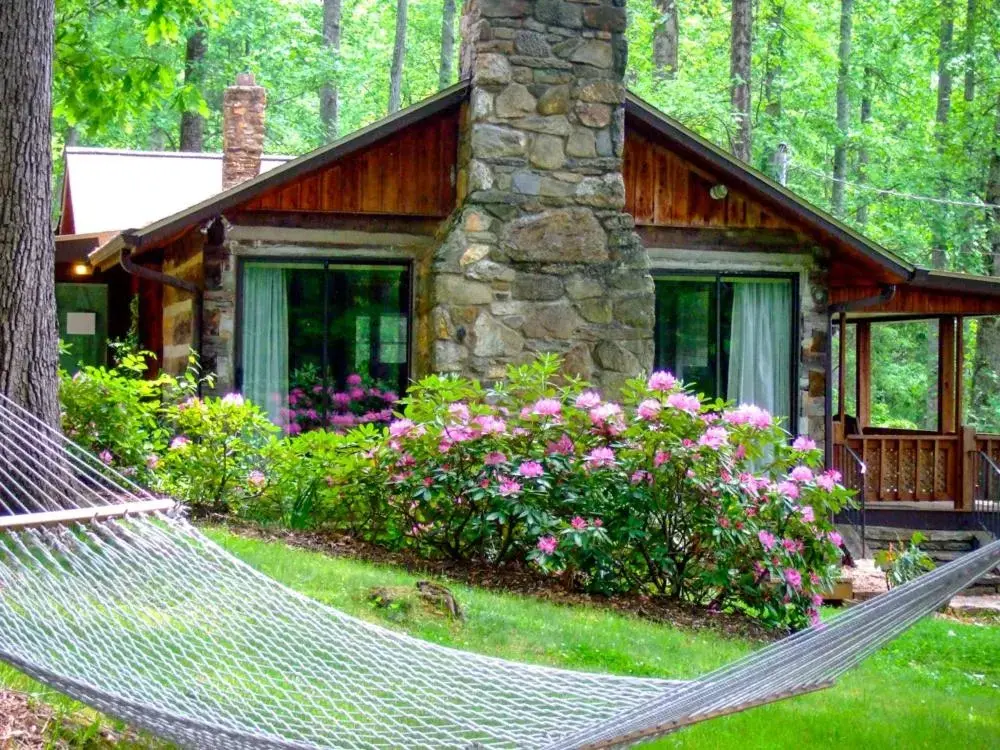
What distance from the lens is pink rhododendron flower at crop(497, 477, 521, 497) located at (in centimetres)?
633

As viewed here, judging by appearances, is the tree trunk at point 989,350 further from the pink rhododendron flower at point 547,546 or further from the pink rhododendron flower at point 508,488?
the pink rhododendron flower at point 547,546

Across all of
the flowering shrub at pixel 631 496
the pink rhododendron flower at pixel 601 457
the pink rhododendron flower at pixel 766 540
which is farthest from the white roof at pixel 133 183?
the pink rhododendron flower at pixel 766 540

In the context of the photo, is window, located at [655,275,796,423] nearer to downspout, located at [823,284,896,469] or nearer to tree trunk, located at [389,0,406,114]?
downspout, located at [823,284,896,469]

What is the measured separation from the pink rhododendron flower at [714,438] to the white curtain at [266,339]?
4.54 m

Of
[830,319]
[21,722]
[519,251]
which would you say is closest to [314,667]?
[21,722]

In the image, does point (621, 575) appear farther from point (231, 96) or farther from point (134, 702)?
point (231, 96)

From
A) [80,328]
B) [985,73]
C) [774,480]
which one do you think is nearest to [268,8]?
[80,328]

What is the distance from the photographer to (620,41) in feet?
31.0

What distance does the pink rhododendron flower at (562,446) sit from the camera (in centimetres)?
662

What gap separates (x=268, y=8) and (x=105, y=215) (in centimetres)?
963

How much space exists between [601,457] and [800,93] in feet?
64.1

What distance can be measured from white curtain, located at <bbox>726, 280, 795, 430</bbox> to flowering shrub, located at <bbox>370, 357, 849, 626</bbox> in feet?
14.2

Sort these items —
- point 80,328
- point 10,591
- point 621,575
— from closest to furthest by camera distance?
point 10,591 → point 621,575 → point 80,328

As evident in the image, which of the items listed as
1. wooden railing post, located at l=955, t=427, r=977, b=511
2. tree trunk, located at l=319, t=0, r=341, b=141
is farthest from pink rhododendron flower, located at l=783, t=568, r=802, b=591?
tree trunk, located at l=319, t=0, r=341, b=141
